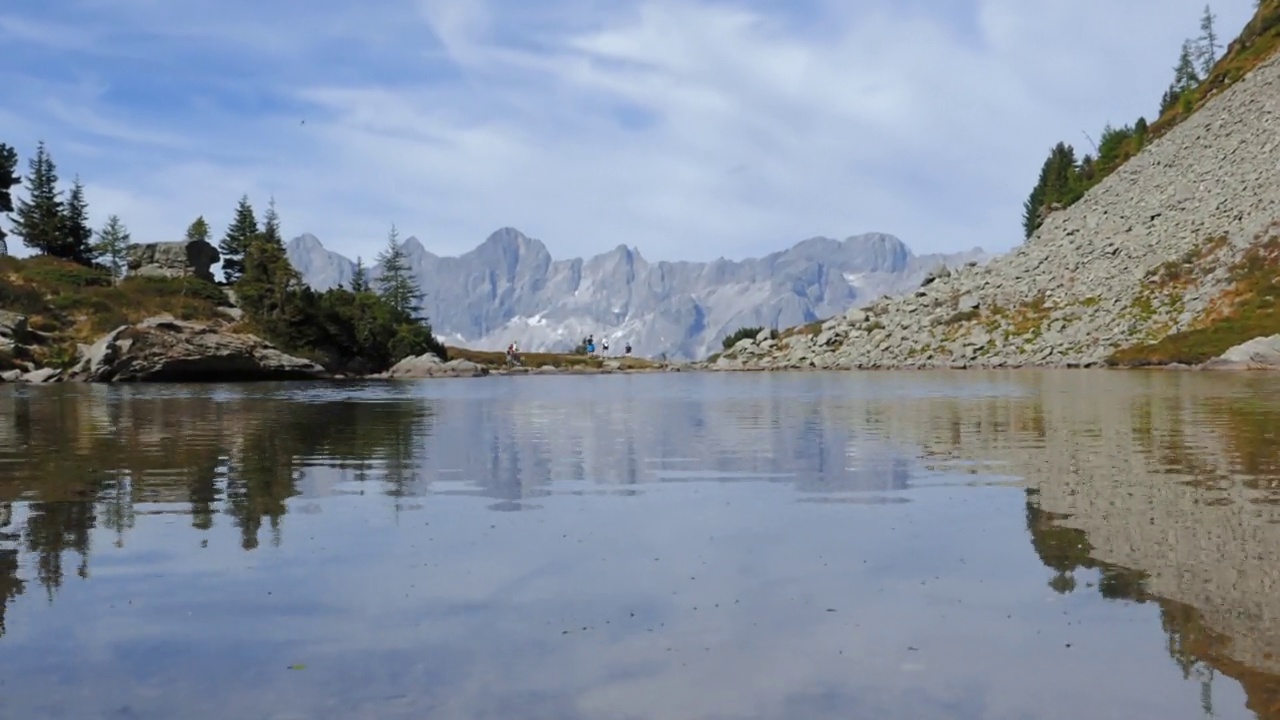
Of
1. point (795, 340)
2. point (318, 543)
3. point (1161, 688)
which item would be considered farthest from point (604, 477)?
point (795, 340)

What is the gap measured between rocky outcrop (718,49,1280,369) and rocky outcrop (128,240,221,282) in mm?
73837

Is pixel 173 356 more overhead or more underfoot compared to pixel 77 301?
more underfoot

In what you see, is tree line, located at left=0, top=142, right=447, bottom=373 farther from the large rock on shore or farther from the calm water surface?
the calm water surface

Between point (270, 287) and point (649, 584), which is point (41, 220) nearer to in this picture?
point (270, 287)

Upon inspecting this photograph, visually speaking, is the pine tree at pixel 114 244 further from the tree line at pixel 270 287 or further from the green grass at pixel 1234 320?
the green grass at pixel 1234 320

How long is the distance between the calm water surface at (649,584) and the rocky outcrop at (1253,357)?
205 feet

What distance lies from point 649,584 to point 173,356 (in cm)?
8423

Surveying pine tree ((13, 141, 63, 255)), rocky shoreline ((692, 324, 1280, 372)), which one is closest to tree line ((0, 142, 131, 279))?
pine tree ((13, 141, 63, 255))

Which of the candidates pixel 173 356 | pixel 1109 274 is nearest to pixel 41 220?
pixel 173 356

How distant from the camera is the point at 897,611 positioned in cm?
991

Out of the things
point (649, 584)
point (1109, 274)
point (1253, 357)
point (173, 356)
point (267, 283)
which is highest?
point (267, 283)

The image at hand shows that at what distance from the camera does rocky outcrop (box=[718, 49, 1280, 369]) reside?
113 m

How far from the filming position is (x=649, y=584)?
11219 millimetres

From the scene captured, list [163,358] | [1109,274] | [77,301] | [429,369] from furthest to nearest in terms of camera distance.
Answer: [1109,274], [429,369], [77,301], [163,358]
